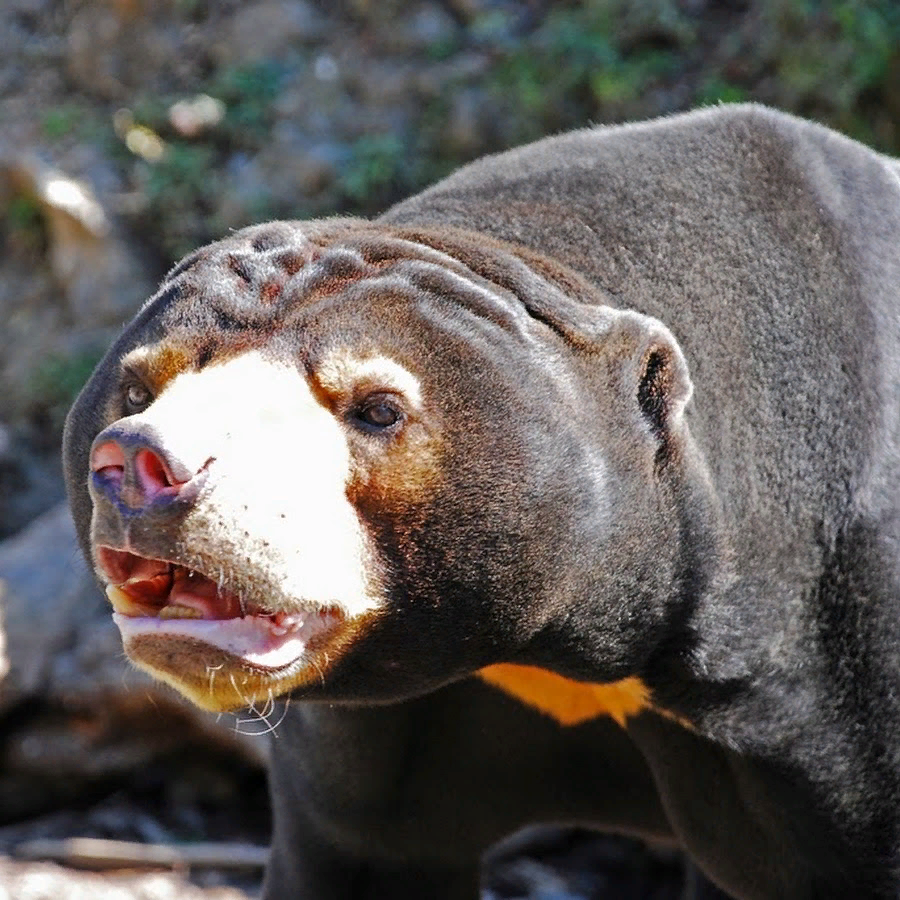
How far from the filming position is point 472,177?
3.56 meters

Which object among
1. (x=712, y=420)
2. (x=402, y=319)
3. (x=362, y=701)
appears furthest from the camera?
(x=712, y=420)

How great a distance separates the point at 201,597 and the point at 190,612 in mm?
29

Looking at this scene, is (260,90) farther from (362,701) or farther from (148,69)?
(362,701)

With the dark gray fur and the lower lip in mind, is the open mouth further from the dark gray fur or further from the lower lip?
the dark gray fur

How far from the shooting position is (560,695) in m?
3.65

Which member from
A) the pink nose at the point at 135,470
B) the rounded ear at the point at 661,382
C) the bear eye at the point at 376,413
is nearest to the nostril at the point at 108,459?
the pink nose at the point at 135,470

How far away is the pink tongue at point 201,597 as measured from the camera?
2611mm

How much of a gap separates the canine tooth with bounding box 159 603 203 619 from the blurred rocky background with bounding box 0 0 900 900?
2.92 meters

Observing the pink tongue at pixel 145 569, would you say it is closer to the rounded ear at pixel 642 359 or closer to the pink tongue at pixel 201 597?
the pink tongue at pixel 201 597

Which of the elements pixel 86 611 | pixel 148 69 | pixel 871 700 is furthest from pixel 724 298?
pixel 148 69

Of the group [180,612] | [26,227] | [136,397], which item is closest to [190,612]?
[180,612]

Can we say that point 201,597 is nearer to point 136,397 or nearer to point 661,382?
point 136,397

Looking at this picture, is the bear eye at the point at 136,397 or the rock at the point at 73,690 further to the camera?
the rock at the point at 73,690

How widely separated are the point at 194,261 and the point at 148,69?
5.65 metres
